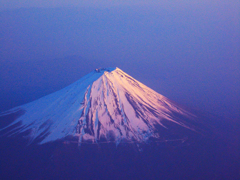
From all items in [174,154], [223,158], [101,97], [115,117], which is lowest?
[223,158]

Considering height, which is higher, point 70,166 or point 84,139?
point 84,139

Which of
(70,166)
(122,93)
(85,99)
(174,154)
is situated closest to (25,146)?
(70,166)

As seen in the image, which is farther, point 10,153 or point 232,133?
point 232,133

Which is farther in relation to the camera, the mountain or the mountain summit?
the mountain summit

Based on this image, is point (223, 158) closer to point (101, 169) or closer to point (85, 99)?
point (101, 169)

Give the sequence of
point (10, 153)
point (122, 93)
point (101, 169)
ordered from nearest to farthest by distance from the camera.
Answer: point (101, 169) → point (10, 153) → point (122, 93)

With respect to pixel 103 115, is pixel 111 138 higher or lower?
lower

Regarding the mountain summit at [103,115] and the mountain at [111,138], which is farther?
the mountain summit at [103,115]

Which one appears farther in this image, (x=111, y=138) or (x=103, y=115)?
(x=103, y=115)
